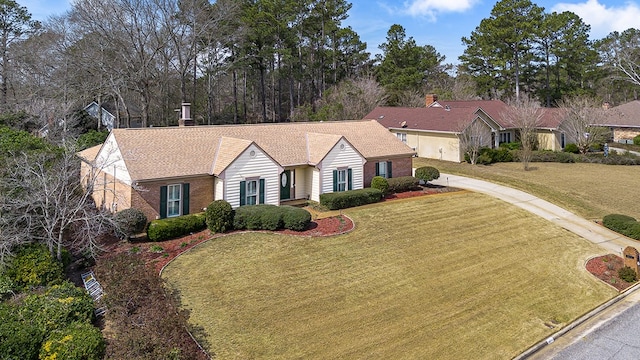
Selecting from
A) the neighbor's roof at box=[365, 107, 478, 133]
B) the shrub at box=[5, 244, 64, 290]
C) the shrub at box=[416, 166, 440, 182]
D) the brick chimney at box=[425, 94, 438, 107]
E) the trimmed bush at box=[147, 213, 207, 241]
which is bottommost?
the shrub at box=[5, 244, 64, 290]

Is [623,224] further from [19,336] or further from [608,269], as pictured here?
[19,336]

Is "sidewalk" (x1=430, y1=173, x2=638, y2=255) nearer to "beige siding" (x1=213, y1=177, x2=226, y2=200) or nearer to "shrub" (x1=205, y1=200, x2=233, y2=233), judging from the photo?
"beige siding" (x1=213, y1=177, x2=226, y2=200)

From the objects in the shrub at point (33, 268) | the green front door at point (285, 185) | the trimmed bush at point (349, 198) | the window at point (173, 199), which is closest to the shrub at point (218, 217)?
the window at point (173, 199)

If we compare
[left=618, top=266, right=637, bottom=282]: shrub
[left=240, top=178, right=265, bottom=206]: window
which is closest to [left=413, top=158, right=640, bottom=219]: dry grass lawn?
[left=618, top=266, right=637, bottom=282]: shrub

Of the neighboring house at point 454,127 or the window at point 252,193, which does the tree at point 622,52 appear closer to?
the neighboring house at point 454,127

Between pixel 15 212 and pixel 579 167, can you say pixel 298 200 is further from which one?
pixel 579 167

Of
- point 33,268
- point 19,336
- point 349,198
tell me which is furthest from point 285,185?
point 19,336

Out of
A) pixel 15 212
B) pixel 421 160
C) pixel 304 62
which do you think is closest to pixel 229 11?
pixel 304 62
